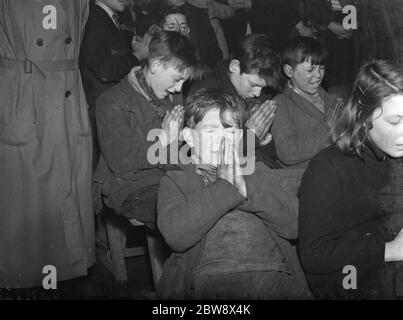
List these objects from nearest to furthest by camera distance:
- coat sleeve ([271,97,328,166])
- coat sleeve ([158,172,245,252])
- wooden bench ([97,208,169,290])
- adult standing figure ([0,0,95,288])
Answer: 1. coat sleeve ([158,172,245,252])
2. adult standing figure ([0,0,95,288])
3. coat sleeve ([271,97,328,166])
4. wooden bench ([97,208,169,290])

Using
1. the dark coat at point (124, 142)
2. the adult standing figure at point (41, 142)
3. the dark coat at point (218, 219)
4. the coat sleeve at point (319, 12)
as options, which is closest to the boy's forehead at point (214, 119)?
the dark coat at point (218, 219)

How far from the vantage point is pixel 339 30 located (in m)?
1.82

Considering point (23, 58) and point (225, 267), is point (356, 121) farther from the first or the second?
point (23, 58)

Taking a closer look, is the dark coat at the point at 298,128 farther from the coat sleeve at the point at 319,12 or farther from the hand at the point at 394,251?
the hand at the point at 394,251

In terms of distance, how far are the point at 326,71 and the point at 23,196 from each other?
1.15 m

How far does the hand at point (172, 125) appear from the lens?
1.70m

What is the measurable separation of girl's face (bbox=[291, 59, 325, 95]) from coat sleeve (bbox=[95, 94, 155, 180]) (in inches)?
23.3

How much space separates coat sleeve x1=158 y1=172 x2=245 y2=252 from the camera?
1.31 m

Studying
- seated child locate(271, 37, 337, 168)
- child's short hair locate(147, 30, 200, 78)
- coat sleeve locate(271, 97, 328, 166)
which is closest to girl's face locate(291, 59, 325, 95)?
seated child locate(271, 37, 337, 168)

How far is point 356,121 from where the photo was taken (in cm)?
140

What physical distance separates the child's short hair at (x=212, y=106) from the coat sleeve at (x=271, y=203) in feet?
0.55

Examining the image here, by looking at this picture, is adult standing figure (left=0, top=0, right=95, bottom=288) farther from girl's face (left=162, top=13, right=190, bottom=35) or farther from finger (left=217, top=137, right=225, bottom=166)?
finger (left=217, top=137, right=225, bottom=166)

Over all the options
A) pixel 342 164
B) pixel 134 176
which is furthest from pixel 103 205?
pixel 342 164

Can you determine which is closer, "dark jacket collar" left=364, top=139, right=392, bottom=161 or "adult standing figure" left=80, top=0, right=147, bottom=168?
"dark jacket collar" left=364, top=139, right=392, bottom=161
